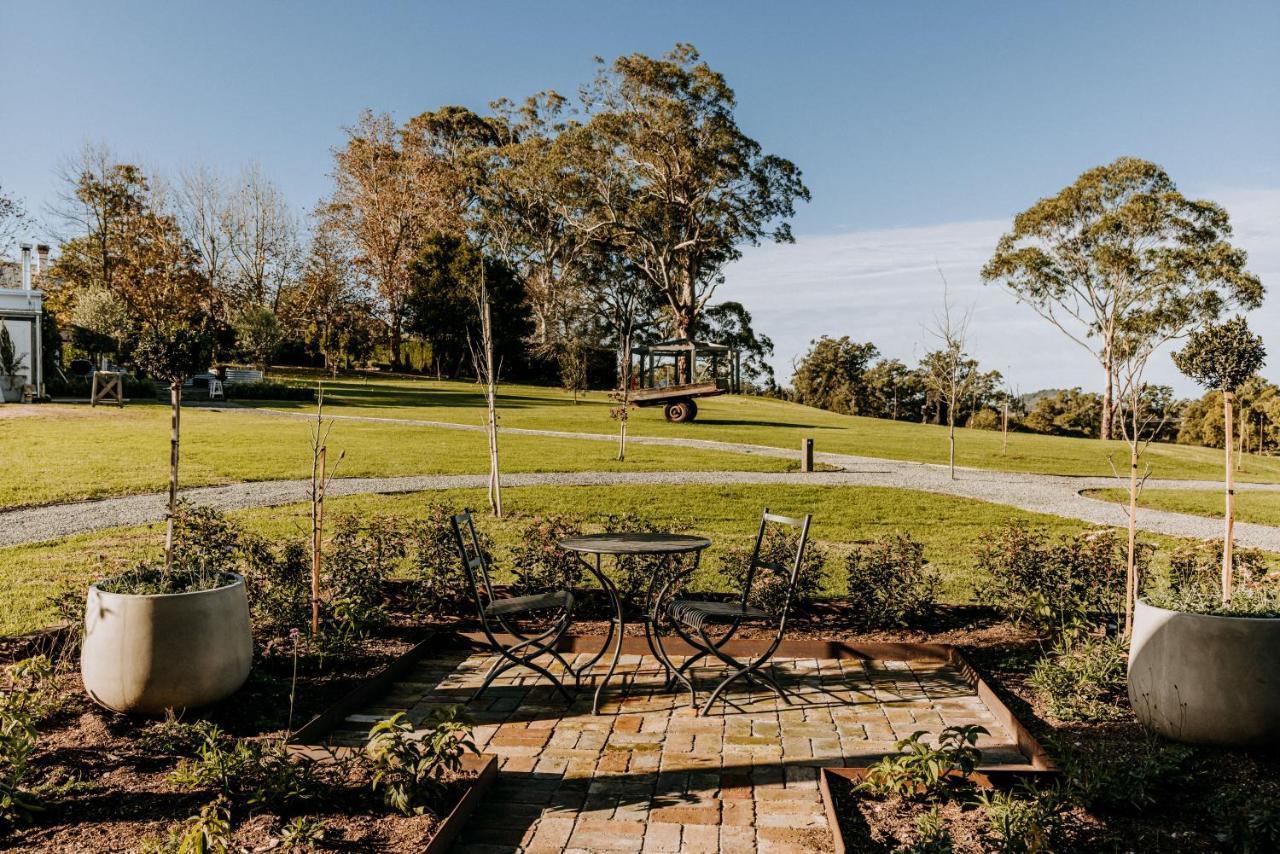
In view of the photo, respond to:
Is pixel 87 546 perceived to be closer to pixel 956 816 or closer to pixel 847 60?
pixel 956 816

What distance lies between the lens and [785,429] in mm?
24047

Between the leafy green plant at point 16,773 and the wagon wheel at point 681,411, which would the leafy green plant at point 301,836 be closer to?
the leafy green plant at point 16,773

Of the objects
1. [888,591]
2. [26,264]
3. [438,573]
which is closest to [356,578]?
[438,573]

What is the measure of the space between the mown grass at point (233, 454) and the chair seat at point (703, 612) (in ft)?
28.7

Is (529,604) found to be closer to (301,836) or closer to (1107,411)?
(301,836)

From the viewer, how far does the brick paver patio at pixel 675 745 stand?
277 cm

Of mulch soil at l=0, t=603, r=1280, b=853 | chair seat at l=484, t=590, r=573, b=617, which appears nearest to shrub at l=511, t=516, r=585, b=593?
chair seat at l=484, t=590, r=573, b=617

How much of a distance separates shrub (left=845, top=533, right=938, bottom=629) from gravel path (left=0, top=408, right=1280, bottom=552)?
5826mm

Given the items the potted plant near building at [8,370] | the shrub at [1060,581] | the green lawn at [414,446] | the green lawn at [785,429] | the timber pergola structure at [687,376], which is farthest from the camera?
the timber pergola structure at [687,376]

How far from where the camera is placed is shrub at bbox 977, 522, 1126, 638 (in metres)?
4.97

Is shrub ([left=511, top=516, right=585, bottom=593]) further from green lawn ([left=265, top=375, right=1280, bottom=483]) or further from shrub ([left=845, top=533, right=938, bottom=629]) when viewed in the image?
green lawn ([left=265, top=375, right=1280, bottom=483])

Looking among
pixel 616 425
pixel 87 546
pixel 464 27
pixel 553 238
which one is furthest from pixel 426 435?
pixel 553 238

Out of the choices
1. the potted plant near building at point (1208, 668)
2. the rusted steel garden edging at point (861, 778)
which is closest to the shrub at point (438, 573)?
the rusted steel garden edging at point (861, 778)

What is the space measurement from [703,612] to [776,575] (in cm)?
118
